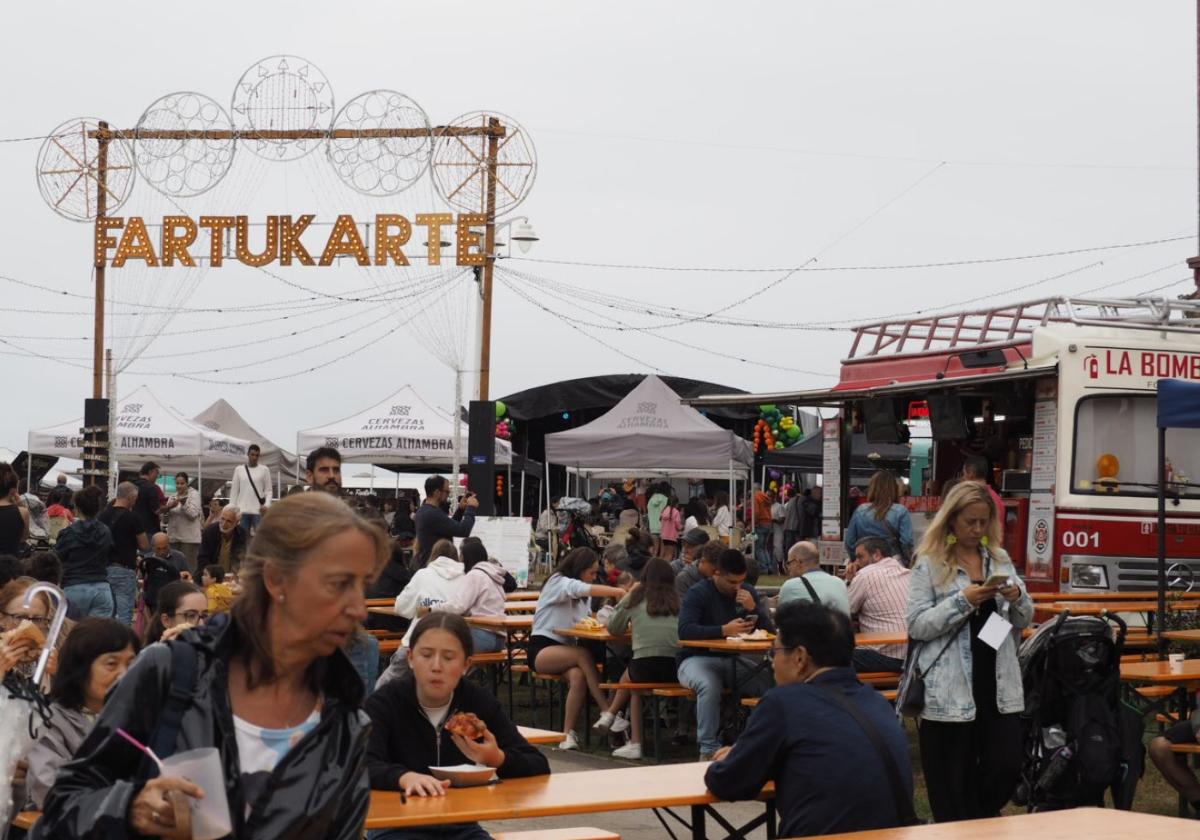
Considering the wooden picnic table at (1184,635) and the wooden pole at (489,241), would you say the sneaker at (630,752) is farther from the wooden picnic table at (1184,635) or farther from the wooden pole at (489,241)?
the wooden pole at (489,241)

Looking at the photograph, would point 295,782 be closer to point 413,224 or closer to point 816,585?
point 816,585

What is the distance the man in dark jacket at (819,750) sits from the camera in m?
5.34

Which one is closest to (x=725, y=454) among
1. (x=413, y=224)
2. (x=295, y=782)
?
(x=413, y=224)

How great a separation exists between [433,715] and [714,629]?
5177 millimetres

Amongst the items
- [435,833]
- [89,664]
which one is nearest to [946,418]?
[435,833]

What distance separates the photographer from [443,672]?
5668mm

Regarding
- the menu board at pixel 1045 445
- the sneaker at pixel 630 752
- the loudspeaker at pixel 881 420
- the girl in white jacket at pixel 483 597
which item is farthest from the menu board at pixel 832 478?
the sneaker at pixel 630 752

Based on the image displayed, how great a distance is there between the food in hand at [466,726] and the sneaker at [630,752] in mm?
5772

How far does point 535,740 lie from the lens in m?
7.18

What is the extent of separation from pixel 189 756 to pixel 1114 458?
38.4 ft

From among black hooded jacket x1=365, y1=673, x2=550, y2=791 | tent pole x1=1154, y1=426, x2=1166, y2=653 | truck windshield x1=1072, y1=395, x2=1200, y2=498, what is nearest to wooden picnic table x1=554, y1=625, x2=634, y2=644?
tent pole x1=1154, y1=426, x2=1166, y2=653

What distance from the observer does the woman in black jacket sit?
18.7 ft

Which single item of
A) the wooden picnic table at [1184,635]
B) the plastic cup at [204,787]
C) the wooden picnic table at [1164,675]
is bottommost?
the wooden picnic table at [1164,675]

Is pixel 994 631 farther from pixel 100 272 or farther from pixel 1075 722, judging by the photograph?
pixel 100 272
